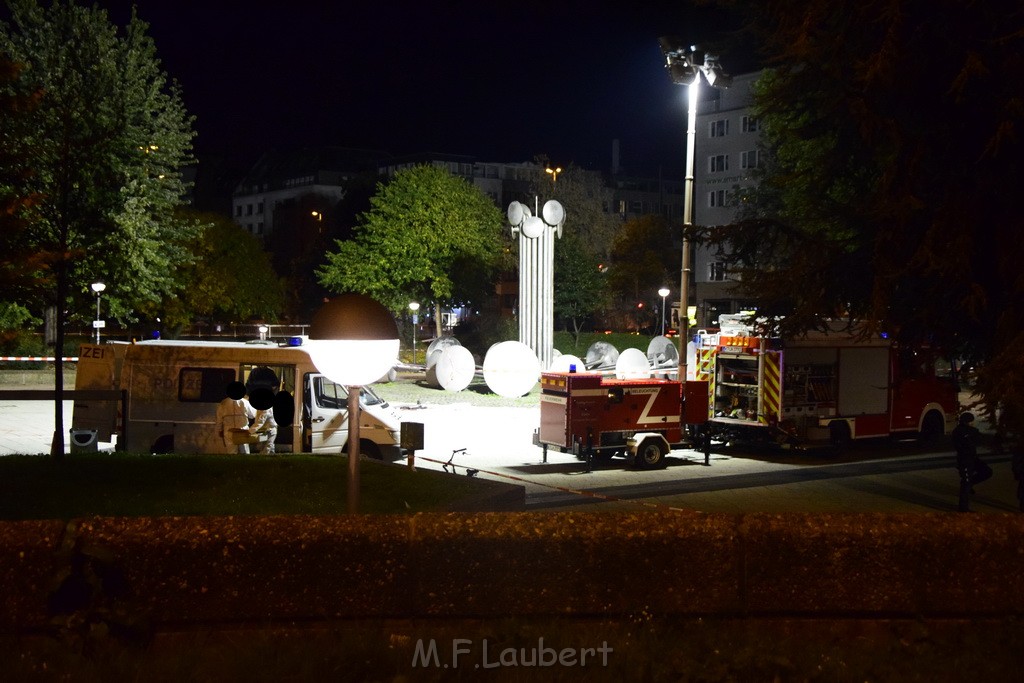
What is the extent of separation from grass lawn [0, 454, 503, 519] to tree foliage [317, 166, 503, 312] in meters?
47.2

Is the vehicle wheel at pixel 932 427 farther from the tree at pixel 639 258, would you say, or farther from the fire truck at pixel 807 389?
the tree at pixel 639 258

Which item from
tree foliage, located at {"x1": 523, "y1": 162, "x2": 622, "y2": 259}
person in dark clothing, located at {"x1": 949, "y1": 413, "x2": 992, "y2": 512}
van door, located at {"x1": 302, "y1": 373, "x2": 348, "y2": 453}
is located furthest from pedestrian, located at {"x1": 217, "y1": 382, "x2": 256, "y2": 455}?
tree foliage, located at {"x1": 523, "y1": 162, "x2": 622, "y2": 259}

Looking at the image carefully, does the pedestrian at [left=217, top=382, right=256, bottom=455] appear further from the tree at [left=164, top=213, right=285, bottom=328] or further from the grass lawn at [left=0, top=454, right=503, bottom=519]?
the tree at [left=164, top=213, right=285, bottom=328]

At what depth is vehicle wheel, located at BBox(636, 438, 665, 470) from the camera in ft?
63.7

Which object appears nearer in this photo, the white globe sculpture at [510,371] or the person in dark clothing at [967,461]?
the person in dark clothing at [967,461]

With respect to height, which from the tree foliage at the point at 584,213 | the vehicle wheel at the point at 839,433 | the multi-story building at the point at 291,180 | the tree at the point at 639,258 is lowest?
the vehicle wheel at the point at 839,433

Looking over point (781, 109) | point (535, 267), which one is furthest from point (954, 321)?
point (535, 267)

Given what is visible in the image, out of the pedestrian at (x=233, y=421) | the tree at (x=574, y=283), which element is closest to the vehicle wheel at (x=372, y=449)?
the pedestrian at (x=233, y=421)

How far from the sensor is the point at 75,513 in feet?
31.8

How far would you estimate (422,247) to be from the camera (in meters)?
60.2

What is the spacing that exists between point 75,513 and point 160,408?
6964 mm

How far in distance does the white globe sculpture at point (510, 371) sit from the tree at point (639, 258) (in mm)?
43703

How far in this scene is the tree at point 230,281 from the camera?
57.7m

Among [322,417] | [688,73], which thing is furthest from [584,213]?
[322,417]
